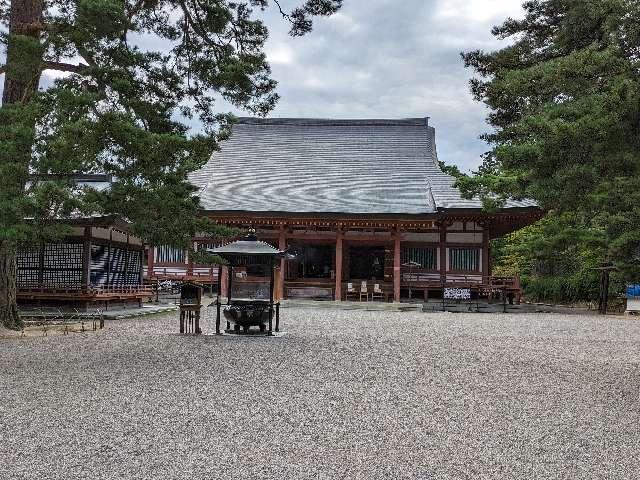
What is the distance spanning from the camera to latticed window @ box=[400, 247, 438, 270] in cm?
2425

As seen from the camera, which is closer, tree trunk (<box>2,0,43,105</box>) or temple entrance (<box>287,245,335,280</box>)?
tree trunk (<box>2,0,43,105</box>)

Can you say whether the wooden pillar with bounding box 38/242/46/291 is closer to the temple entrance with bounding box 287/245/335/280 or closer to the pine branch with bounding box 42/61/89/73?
the pine branch with bounding box 42/61/89/73

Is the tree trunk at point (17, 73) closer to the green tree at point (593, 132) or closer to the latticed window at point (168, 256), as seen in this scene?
the green tree at point (593, 132)

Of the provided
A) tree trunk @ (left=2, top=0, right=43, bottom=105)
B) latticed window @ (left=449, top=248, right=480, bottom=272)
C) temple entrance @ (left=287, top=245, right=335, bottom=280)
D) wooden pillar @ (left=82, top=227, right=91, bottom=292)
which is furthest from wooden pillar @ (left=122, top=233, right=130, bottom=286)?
latticed window @ (left=449, top=248, right=480, bottom=272)

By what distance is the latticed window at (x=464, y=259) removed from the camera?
2370cm

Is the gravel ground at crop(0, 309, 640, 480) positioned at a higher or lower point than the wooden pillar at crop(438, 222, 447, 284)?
lower

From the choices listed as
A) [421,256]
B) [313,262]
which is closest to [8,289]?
[421,256]

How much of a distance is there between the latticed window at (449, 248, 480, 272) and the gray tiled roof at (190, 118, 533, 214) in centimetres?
223

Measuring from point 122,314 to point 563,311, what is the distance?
14.6 meters

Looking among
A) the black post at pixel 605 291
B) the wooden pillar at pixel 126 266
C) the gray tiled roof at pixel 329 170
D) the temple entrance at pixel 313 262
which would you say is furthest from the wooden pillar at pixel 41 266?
the black post at pixel 605 291

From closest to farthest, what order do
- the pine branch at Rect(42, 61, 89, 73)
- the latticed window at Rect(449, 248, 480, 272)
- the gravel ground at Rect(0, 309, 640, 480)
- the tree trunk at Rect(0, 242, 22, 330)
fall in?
the gravel ground at Rect(0, 309, 640, 480) → the pine branch at Rect(42, 61, 89, 73) → the tree trunk at Rect(0, 242, 22, 330) → the latticed window at Rect(449, 248, 480, 272)

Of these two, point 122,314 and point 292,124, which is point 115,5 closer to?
point 122,314

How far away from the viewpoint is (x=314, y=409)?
5.96 meters

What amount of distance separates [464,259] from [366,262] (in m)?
4.53
